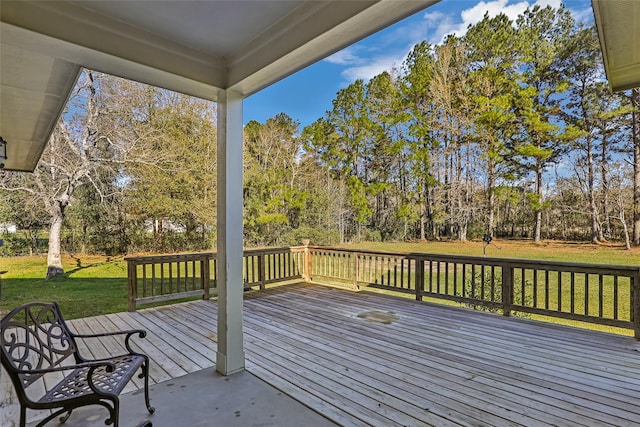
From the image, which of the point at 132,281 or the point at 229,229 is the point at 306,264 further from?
the point at 229,229

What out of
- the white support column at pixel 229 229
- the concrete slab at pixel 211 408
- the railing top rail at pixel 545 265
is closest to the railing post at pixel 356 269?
the railing top rail at pixel 545 265

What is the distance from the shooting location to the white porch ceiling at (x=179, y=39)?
1.70 metres

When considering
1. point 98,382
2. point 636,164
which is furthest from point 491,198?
point 98,382

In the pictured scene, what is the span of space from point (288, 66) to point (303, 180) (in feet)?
27.5

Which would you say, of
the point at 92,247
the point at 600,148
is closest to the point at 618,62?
the point at 600,148

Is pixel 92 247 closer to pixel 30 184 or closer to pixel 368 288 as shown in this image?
pixel 30 184

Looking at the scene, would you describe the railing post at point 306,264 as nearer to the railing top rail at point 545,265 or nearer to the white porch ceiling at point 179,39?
→ the railing top rail at point 545,265

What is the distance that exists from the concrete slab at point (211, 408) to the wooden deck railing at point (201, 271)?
2.09 m

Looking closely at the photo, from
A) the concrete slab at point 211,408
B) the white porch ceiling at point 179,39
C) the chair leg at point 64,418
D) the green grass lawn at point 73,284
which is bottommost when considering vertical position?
the green grass lawn at point 73,284

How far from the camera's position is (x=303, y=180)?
419 inches

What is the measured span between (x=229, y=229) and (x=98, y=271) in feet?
25.4

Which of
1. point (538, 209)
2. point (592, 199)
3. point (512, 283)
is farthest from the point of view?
point (538, 209)

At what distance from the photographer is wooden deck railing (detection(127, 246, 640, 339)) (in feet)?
13.3

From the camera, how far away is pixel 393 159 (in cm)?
941
